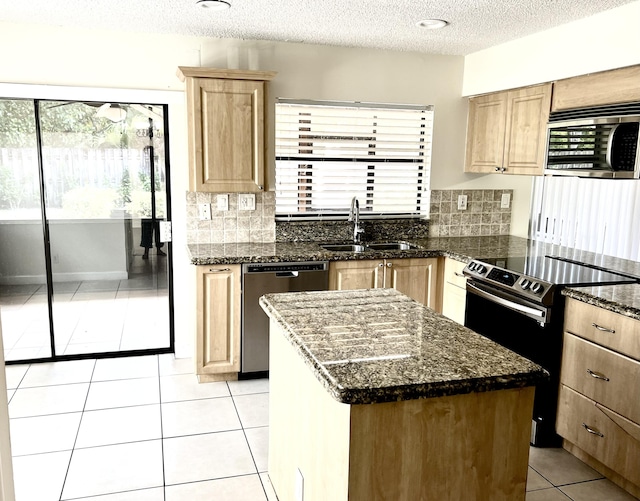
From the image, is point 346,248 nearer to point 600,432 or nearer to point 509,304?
point 509,304

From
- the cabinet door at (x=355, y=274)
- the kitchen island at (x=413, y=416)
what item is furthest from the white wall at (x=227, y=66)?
the kitchen island at (x=413, y=416)

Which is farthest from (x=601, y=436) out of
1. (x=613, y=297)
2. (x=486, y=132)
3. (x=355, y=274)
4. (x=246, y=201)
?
(x=246, y=201)

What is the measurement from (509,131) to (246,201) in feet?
6.55

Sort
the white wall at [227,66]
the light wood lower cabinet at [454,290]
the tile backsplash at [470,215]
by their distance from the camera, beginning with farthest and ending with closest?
the tile backsplash at [470,215]
the light wood lower cabinet at [454,290]
the white wall at [227,66]

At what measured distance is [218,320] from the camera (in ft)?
12.4

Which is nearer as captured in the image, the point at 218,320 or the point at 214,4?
the point at 214,4

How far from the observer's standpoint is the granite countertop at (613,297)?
2.57 meters

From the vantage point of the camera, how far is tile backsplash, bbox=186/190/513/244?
13.8ft

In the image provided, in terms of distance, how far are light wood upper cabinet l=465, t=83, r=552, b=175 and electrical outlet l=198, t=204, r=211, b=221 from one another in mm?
2147

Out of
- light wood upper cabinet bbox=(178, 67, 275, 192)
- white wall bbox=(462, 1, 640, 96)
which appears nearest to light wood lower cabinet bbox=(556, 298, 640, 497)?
white wall bbox=(462, 1, 640, 96)

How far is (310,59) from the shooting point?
13.9ft

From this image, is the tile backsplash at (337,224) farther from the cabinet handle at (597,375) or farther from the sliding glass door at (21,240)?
the cabinet handle at (597,375)

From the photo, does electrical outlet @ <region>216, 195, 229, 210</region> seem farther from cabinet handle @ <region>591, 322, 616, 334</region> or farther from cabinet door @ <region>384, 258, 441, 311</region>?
cabinet handle @ <region>591, 322, 616, 334</region>

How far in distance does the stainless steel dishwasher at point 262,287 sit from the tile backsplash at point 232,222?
60 centimetres
